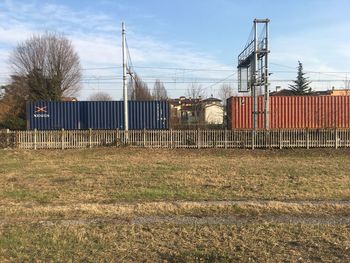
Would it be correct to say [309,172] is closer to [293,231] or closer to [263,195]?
[263,195]

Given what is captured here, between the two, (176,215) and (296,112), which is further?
(296,112)

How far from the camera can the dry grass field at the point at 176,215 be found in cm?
546

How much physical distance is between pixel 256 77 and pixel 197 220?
77.7 feet

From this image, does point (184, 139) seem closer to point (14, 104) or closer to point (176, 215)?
point (176, 215)

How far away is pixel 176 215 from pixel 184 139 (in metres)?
16.9

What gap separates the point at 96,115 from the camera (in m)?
30.7

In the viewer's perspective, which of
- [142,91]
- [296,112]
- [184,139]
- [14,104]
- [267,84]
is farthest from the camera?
[142,91]

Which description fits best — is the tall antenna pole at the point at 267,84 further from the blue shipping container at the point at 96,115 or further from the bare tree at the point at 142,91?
the bare tree at the point at 142,91

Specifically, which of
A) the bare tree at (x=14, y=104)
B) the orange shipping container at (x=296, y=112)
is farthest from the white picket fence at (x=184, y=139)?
the bare tree at (x=14, y=104)

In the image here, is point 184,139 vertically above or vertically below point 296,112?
below

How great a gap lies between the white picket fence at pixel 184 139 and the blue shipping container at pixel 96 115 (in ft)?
17.4

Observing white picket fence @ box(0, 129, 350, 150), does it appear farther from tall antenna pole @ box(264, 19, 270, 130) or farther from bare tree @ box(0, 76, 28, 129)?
bare tree @ box(0, 76, 28, 129)

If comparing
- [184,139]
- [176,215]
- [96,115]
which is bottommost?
[176,215]

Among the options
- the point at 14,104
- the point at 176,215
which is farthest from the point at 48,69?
the point at 176,215
